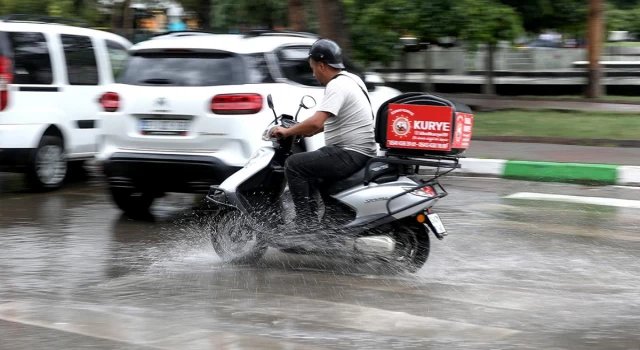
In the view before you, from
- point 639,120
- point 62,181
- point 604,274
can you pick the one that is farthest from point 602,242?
point 639,120

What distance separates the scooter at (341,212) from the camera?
6305mm

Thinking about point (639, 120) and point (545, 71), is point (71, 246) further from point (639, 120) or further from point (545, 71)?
point (545, 71)

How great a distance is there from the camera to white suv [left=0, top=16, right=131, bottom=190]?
398 inches

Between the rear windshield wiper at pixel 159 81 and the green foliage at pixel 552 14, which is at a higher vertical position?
the rear windshield wiper at pixel 159 81

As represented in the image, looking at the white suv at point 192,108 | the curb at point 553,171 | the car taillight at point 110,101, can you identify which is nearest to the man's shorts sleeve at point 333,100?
the white suv at point 192,108

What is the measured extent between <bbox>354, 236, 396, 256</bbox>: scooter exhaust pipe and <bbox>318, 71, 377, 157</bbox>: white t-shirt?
584 millimetres

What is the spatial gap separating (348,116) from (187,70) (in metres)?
2.23

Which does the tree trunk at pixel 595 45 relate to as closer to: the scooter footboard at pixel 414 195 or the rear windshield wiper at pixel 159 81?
the rear windshield wiper at pixel 159 81

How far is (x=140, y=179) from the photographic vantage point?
26.9 ft

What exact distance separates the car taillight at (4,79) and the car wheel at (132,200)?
198cm

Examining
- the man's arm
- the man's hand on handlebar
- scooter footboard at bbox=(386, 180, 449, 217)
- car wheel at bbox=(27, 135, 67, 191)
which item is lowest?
car wheel at bbox=(27, 135, 67, 191)

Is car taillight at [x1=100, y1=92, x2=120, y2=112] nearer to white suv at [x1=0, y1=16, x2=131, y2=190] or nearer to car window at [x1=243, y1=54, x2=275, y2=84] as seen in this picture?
car window at [x1=243, y1=54, x2=275, y2=84]

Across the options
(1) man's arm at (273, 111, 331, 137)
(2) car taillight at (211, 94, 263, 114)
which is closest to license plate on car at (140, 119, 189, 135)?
(2) car taillight at (211, 94, 263, 114)

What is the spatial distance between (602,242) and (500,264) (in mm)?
1285
